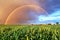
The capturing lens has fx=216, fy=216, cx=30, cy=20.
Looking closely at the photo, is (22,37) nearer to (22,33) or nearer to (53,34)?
(22,33)

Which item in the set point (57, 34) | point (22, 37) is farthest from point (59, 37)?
point (22, 37)

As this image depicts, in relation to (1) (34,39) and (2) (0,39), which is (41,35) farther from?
(2) (0,39)

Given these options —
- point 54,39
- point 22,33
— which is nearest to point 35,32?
point 22,33

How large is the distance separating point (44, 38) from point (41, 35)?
0.75 ft

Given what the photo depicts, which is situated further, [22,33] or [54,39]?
[22,33]

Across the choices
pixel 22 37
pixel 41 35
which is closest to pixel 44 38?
pixel 41 35

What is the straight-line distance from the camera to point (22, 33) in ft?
41.1

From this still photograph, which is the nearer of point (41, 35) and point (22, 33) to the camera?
point (41, 35)

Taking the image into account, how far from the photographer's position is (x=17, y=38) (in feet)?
39.2

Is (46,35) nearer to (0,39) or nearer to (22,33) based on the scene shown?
(22,33)

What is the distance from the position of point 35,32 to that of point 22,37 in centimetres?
87

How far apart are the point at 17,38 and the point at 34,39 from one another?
3.13ft

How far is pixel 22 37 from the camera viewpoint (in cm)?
1206

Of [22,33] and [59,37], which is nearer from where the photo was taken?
[59,37]
